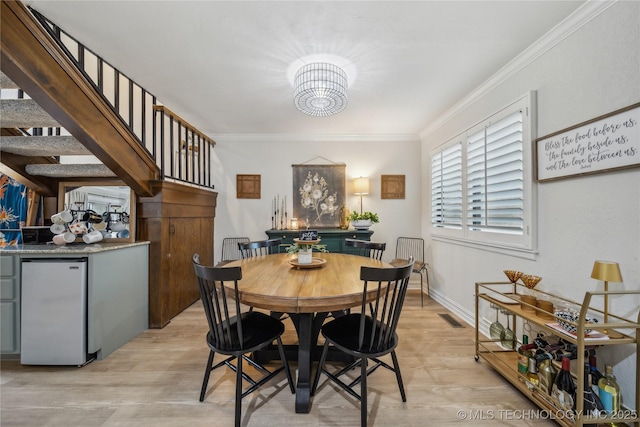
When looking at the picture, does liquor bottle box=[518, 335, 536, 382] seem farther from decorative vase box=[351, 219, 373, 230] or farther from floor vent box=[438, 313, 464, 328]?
decorative vase box=[351, 219, 373, 230]

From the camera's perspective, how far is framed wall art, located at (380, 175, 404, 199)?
4.39m

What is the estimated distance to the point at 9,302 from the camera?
81.2 inches

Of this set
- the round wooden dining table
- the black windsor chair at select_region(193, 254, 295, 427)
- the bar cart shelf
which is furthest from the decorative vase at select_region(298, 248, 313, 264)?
the bar cart shelf

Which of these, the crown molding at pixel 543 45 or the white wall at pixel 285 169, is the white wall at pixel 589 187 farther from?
the white wall at pixel 285 169

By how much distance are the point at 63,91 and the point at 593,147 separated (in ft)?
Answer: 11.7

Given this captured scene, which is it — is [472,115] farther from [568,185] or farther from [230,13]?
[230,13]

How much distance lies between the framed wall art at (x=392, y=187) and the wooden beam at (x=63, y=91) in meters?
3.37

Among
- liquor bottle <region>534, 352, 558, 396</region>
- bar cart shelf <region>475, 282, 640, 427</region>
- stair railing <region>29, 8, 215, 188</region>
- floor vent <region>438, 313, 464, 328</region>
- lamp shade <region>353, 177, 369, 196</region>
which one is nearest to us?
bar cart shelf <region>475, 282, 640, 427</region>

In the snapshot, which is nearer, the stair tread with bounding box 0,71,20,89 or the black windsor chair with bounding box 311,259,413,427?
the black windsor chair with bounding box 311,259,413,427

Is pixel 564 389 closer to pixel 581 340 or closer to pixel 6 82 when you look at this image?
pixel 581 340

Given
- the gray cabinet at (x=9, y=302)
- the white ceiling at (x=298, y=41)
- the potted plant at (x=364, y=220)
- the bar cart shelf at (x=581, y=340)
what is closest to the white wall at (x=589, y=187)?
the bar cart shelf at (x=581, y=340)

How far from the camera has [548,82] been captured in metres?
2.00

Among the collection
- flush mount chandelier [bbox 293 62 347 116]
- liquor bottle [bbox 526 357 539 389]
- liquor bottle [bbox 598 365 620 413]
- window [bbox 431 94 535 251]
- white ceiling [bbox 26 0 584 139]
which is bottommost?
liquor bottle [bbox 526 357 539 389]

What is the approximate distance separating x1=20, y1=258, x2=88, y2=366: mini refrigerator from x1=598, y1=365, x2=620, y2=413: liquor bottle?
349 cm
